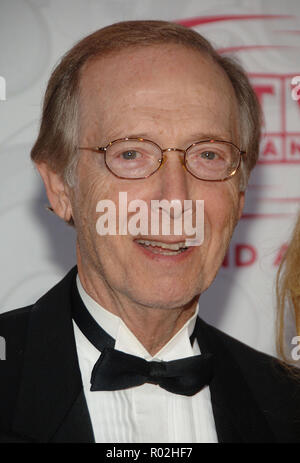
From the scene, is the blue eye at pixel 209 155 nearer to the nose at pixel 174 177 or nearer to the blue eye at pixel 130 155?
the nose at pixel 174 177

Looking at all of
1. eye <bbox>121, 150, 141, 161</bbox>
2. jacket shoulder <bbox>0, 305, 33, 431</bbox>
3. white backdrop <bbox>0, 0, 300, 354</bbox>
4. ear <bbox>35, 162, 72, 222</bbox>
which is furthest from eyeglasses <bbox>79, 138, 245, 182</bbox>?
white backdrop <bbox>0, 0, 300, 354</bbox>

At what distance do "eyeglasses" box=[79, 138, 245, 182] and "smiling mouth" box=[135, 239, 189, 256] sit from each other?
0.19m

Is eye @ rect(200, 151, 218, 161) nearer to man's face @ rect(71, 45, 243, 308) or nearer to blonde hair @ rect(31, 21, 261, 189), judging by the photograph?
man's face @ rect(71, 45, 243, 308)

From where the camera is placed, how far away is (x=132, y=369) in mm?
1912

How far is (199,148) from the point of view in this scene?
1.97 metres

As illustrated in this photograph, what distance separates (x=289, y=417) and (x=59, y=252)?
1087 millimetres

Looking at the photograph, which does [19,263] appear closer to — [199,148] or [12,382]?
[12,382]

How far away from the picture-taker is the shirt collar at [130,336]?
2021 mm

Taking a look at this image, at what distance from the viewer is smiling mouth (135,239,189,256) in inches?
76.6

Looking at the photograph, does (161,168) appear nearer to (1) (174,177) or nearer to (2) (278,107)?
(1) (174,177)

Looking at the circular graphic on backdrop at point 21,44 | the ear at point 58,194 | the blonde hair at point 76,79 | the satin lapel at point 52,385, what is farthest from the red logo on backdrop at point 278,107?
the satin lapel at point 52,385

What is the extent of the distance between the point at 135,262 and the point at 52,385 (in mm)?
401

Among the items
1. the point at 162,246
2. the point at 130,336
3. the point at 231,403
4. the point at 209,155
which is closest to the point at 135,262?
the point at 162,246

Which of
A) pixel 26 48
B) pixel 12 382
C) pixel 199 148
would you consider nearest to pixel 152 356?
pixel 12 382
